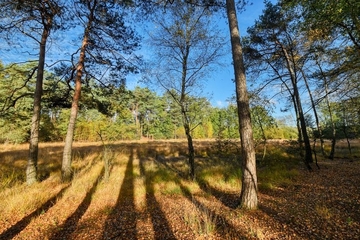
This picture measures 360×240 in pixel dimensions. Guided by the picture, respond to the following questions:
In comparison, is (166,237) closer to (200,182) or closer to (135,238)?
(135,238)

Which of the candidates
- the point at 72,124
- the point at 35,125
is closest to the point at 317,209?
the point at 72,124

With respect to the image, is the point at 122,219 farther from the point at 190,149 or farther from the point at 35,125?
the point at 35,125

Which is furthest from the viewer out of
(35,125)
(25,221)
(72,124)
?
(72,124)

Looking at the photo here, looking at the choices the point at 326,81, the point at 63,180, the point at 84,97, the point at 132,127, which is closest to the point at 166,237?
the point at 63,180

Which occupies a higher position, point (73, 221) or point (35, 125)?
point (35, 125)

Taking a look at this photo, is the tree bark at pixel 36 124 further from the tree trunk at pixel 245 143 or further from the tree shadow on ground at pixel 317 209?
→ the tree shadow on ground at pixel 317 209

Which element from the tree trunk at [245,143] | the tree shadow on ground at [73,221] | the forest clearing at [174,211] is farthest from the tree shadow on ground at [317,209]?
the tree shadow on ground at [73,221]

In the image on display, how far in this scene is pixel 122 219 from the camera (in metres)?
4.00

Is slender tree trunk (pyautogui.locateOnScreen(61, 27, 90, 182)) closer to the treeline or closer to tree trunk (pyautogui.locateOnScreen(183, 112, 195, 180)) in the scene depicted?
the treeline

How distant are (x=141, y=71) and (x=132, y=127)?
119ft

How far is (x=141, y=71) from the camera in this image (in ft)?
27.0

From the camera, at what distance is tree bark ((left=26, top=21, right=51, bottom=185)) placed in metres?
6.43

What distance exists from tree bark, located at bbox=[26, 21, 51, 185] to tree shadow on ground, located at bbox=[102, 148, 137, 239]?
2990 millimetres

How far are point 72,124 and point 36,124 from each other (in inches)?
42.6
